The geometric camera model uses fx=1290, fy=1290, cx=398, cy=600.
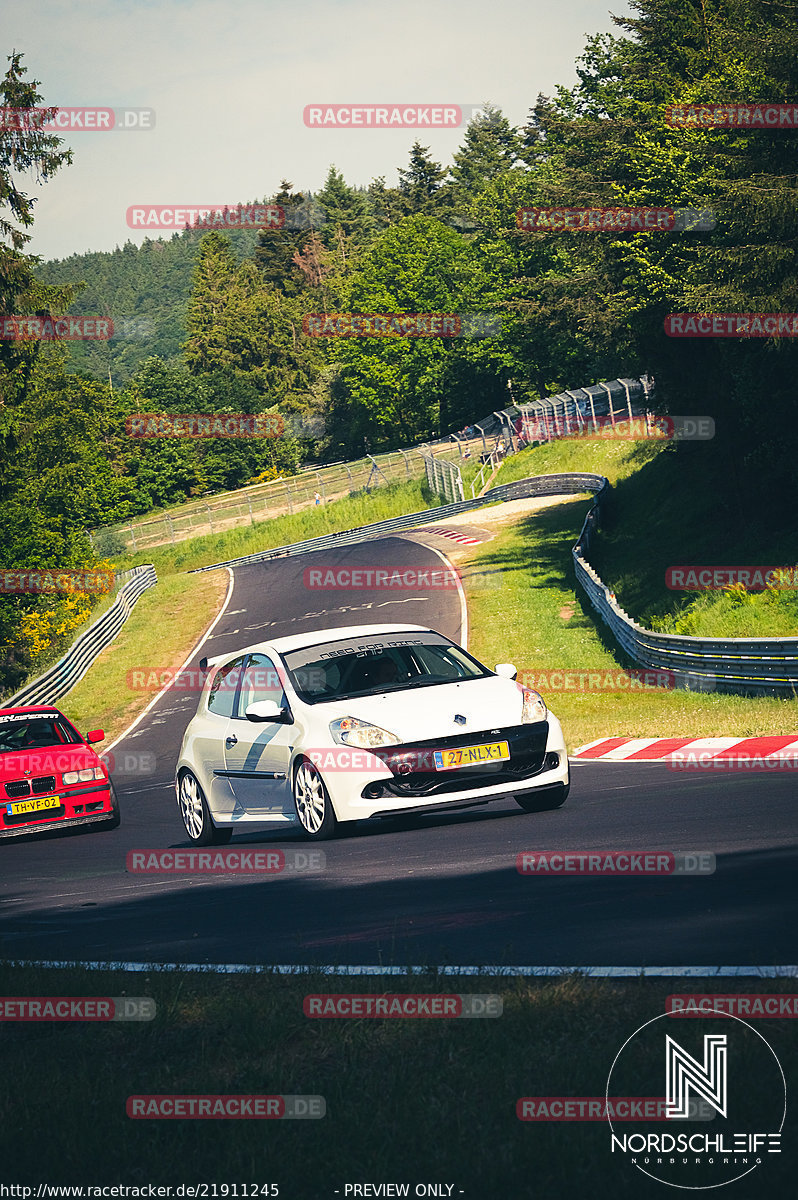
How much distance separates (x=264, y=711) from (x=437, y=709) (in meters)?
1.50

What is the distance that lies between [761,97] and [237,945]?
2927 centimetres

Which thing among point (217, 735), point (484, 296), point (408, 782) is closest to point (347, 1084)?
point (408, 782)

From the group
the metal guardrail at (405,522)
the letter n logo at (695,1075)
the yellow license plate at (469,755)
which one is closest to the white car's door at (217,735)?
the yellow license plate at (469,755)

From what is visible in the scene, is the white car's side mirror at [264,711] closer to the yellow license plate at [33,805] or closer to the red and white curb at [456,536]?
the yellow license plate at [33,805]

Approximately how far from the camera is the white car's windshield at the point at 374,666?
36.4 ft

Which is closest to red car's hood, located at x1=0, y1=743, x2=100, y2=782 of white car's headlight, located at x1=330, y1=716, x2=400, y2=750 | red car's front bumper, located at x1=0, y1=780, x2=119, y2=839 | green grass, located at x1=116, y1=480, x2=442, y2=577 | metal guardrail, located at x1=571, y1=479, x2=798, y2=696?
red car's front bumper, located at x1=0, y1=780, x2=119, y2=839

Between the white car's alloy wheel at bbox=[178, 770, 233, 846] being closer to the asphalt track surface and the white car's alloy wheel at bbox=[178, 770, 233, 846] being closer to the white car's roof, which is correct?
the asphalt track surface

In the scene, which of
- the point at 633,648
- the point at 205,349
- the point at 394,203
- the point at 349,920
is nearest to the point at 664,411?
the point at 633,648

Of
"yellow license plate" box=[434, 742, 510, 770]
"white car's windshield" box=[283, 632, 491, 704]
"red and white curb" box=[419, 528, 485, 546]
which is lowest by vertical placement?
"red and white curb" box=[419, 528, 485, 546]

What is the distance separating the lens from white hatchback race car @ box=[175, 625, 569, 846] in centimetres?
1005

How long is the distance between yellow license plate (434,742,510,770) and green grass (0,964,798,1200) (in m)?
4.50

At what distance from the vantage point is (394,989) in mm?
5160

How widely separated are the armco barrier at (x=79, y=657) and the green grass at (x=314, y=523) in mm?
20302

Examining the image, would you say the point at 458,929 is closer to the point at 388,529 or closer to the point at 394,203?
the point at 388,529
